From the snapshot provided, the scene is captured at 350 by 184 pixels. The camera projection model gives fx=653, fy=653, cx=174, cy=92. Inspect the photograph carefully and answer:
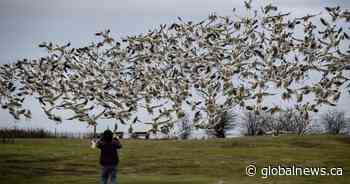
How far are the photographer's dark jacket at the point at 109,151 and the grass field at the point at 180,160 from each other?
804cm

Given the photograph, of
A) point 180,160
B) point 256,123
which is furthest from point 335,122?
point 180,160

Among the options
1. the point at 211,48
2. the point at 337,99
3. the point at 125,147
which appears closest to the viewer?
the point at 337,99

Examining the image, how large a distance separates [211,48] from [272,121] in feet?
340

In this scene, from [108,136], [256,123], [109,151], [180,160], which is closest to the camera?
[108,136]

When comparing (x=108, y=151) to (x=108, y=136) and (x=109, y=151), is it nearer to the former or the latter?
(x=109, y=151)

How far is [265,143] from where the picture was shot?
2660 inches

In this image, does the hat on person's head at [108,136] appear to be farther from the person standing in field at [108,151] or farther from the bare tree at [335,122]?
the bare tree at [335,122]

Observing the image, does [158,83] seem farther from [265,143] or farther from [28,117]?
[265,143]

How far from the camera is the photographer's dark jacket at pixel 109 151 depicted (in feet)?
91.9

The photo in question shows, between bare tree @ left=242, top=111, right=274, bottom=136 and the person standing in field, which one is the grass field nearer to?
the person standing in field

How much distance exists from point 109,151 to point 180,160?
26.1m

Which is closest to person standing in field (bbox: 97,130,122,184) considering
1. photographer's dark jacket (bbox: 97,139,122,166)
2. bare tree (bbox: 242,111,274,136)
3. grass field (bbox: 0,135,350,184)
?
photographer's dark jacket (bbox: 97,139,122,166)

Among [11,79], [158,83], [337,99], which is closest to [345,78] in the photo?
[337,99]

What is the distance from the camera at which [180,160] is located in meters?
53.8
